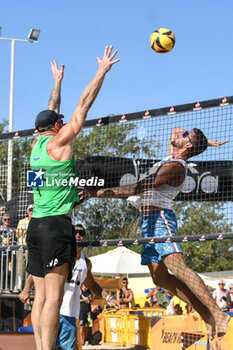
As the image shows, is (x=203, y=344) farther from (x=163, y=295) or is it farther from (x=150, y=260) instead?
(x=163, y=295)

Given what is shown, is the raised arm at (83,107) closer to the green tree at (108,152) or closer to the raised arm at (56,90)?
the raised arm at (56,90)

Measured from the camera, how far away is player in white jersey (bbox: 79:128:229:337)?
666cm

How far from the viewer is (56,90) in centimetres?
716

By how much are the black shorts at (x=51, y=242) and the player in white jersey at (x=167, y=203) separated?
1742mm

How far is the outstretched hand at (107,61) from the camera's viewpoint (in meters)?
5.62

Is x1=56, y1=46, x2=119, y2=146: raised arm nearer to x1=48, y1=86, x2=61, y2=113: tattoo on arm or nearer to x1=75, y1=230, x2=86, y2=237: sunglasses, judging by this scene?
x1=48, y1=86, x2=61, y2=113: tattoo on arm

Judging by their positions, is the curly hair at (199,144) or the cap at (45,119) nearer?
the cap at (45,119)

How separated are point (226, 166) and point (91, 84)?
109 inches

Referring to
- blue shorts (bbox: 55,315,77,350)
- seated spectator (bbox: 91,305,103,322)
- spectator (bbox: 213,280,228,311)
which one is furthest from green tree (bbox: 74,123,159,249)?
seated spectator (bbox: 91,305,103,322)

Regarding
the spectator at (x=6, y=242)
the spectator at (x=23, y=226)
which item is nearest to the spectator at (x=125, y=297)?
the spectator at (x=6, y=242)

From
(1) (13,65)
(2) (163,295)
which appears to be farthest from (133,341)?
(1) (13,65)

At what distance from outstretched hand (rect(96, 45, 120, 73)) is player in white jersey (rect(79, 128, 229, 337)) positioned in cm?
154

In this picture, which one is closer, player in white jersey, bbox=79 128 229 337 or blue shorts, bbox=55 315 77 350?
player in white jersey, bbox=79 128 229 337

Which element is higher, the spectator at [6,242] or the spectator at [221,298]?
the spectator at [6,242]
